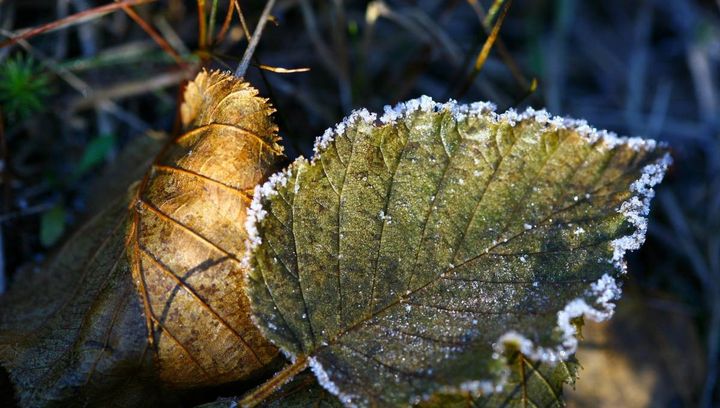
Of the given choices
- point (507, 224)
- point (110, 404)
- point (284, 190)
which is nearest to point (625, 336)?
point (507, 224)

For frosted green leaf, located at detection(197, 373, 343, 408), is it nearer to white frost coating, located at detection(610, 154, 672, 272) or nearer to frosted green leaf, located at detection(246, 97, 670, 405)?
frosted green leaf, located at detection(246, 97, 670, 405)

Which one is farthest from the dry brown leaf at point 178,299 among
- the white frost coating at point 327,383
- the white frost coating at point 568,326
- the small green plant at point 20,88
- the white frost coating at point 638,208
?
the small green plant at point 20,88

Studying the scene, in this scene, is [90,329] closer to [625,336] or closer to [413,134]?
[413,134]

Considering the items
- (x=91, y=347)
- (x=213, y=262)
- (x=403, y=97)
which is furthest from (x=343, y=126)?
(x=403, y=97)

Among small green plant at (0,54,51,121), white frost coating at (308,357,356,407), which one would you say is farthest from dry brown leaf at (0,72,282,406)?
small green plant at (0,54,51,121)

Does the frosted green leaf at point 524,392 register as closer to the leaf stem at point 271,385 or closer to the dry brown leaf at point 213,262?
the leaf stem at point 271,385

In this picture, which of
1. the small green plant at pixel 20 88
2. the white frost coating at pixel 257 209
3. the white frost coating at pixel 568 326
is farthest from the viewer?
the small green plant at pixel 20 88

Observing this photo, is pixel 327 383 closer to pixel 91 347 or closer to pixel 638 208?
pixel 91 347
